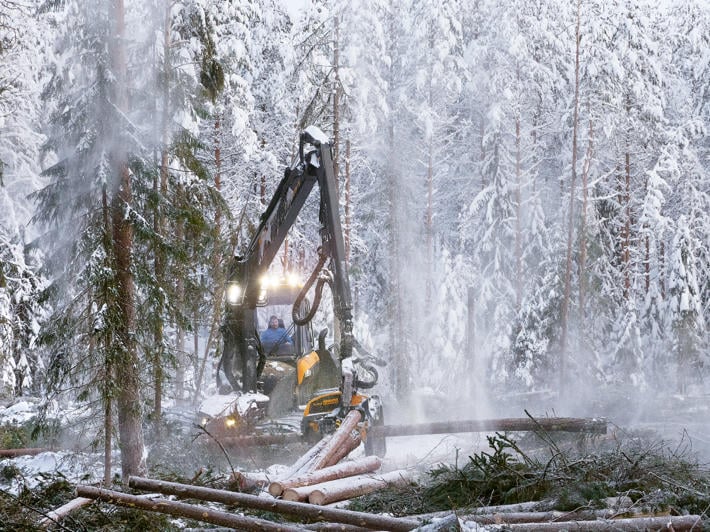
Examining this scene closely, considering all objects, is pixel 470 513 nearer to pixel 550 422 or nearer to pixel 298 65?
pixel 550 422

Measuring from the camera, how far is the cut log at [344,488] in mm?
6957

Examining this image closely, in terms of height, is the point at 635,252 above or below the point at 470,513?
above

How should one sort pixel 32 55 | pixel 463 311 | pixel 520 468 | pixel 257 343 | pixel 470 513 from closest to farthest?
pixel 470 513 → pixel 520 468 → pixel 257 343 → pixel 32 55 → pixel 463 311

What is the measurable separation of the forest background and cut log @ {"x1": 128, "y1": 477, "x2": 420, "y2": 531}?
899cm

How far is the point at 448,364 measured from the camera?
27906 mm

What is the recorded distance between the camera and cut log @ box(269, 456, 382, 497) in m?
7.10

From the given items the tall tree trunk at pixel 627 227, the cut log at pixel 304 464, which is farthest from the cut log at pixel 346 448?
the tall tree trunk at pixel 627 227

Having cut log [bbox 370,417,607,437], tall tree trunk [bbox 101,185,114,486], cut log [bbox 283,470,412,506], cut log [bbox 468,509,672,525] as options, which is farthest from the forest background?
cut log [bbox 468,509,672,525]

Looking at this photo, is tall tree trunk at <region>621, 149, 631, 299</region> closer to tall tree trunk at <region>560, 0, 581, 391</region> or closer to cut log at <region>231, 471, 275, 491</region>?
tall tree trunk at <region>560, 0, 581, 391</region>

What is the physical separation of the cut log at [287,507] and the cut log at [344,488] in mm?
956

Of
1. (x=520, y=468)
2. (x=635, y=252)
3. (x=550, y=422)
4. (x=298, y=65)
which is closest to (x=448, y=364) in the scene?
(x=635, y=252)

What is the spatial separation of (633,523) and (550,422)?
27.8ft

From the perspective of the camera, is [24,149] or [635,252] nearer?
[24,149]

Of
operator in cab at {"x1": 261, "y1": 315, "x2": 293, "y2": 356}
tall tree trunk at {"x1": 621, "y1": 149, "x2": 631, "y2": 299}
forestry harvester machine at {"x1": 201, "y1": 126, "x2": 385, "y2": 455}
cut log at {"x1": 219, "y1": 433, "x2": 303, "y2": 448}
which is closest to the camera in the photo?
forestry harvester machine at {"x1": 201, "y1": 126, "x2": 385, "y2": 455}
